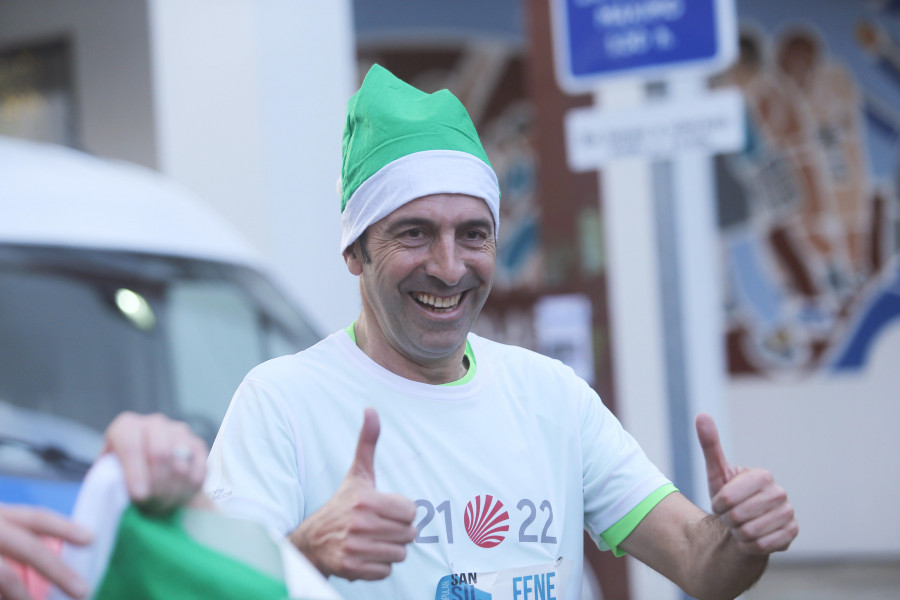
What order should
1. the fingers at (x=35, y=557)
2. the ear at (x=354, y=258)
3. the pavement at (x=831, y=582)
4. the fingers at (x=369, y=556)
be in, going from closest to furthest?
the fingers at (x=35, y=557) < the fingers at (x=369, y=556) < the ear at (x=354, y=258) < the pavement at (x=831, y=582)

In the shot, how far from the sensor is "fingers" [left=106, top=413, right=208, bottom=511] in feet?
Answer: 5.41

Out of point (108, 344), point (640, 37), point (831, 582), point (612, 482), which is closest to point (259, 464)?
point (612, 482)

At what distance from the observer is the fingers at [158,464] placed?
64.9 inches

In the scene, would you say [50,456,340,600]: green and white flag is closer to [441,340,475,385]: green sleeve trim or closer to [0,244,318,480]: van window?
[441,340,475,385]: green sleeve trim

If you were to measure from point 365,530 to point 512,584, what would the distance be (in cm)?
47

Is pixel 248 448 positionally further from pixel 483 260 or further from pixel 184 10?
pixel 184 10

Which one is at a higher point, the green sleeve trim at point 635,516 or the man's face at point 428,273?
the man's face at point 428,273

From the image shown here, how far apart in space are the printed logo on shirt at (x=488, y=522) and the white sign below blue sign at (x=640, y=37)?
7.38 ft

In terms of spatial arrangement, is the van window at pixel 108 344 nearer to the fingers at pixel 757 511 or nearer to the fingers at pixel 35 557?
the fingers at pixel 35 557

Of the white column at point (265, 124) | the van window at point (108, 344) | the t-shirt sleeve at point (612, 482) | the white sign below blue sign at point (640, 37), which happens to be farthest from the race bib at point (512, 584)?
the white column at point (265, 124)

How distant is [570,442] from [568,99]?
488 cm

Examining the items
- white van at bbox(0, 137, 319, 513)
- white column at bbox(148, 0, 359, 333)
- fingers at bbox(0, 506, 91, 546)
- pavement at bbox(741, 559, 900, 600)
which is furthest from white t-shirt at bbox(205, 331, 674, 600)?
pavement at bbox(741, 559, 900, 600)

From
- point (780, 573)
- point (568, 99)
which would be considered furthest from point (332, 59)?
point (780, 573)

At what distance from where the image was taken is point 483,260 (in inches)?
90.4
